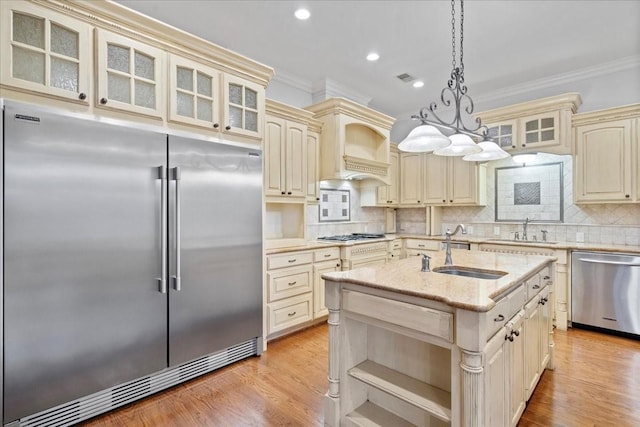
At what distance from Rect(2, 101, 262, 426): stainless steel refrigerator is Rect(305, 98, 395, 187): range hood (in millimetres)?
1541

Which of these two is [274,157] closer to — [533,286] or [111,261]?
[111,261]

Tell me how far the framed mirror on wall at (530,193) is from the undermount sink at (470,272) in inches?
113

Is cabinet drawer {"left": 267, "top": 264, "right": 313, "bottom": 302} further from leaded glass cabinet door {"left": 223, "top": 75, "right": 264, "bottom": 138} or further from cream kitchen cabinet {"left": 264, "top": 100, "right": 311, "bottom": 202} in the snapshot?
leaded glass cabinet door {"left": 223, "top": 75, "right": 264, "bottom": 138}

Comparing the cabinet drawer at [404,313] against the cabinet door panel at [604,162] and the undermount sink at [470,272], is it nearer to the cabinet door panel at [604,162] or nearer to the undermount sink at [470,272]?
the undermount sink at [470,272]

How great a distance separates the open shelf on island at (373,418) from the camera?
183 centimetres

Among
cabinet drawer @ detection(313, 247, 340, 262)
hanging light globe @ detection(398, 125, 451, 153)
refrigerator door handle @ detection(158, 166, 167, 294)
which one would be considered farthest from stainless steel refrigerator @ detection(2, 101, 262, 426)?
hanging light globe @ detection(398, 125, 451, 153)

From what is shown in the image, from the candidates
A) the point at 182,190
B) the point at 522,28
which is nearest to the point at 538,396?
the point at 182,190

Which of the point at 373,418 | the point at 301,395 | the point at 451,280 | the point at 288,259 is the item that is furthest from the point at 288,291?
the point at 451,280

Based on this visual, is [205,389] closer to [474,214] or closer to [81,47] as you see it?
[81,47]

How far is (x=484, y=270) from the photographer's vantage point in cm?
219

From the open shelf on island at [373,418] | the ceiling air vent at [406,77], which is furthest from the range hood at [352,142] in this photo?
the open shelf on island at [373,418]

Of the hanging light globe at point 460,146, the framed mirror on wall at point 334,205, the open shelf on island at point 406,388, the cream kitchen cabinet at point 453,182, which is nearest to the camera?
the open shelf on island at point 406,388

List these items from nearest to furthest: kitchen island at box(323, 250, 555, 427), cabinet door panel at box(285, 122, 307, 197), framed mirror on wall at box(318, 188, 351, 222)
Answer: kitchen island at box(323, 250, 555, 427) < cabinet door panel at box(285, 122, 307, 197) < framed mirror on wall at box(318, 188, 351, 222)

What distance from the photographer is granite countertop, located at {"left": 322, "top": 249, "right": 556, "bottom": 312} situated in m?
1.49
